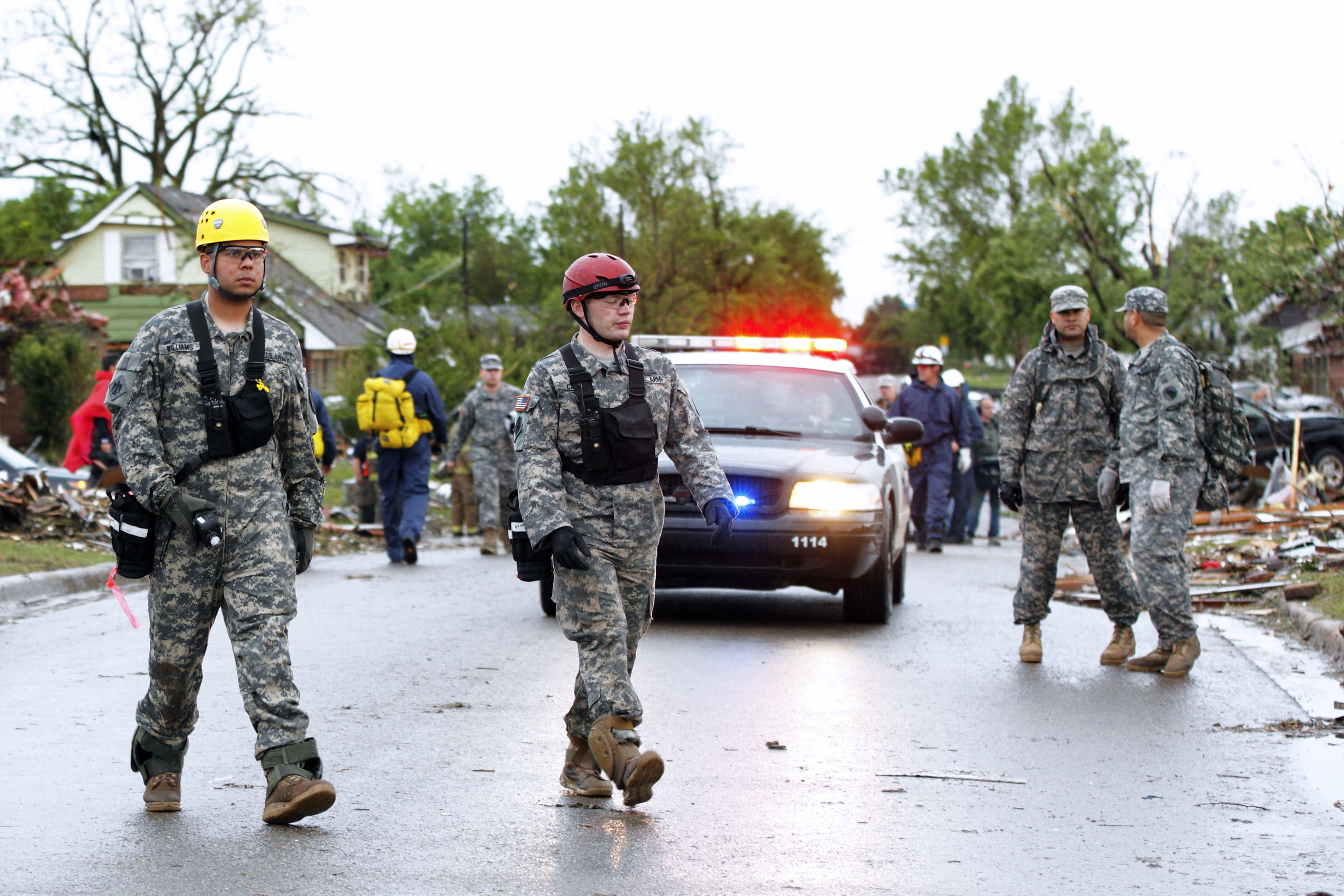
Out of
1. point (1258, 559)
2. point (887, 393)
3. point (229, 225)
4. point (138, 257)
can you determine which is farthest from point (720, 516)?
point (138, 257)

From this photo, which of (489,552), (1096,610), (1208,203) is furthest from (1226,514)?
(1208,203)

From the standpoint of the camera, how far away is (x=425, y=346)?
80.1 feet

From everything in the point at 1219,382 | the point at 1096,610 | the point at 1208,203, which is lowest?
the point at 1096,610

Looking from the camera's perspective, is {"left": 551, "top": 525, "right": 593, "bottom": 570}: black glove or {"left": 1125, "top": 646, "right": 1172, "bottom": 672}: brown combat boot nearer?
{"left": 551, "top": 525, "right": 593, "bottom": 570}: black glove

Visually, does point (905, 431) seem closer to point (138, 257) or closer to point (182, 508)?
point (182, 508)

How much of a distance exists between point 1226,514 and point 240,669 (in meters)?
14.5

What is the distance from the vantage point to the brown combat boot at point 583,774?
524 centimetres

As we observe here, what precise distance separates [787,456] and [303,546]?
4.77 metres

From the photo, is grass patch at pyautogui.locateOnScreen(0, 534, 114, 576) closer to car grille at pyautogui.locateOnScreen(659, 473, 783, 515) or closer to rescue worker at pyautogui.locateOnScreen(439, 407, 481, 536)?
car grille at pyautogui.locateOnScreen(659, 473, 783, 515)

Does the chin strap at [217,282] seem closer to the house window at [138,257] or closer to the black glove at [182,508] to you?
the black glove at [182,508]

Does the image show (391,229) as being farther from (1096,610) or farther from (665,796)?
(665,796)

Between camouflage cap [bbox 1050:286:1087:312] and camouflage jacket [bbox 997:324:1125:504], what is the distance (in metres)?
0.17

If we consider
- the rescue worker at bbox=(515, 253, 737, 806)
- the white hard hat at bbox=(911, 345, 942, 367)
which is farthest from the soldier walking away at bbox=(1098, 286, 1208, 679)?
the white hard hat at bbox=(911, 345, 942, 367)

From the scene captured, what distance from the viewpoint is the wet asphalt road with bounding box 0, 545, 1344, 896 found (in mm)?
4379
